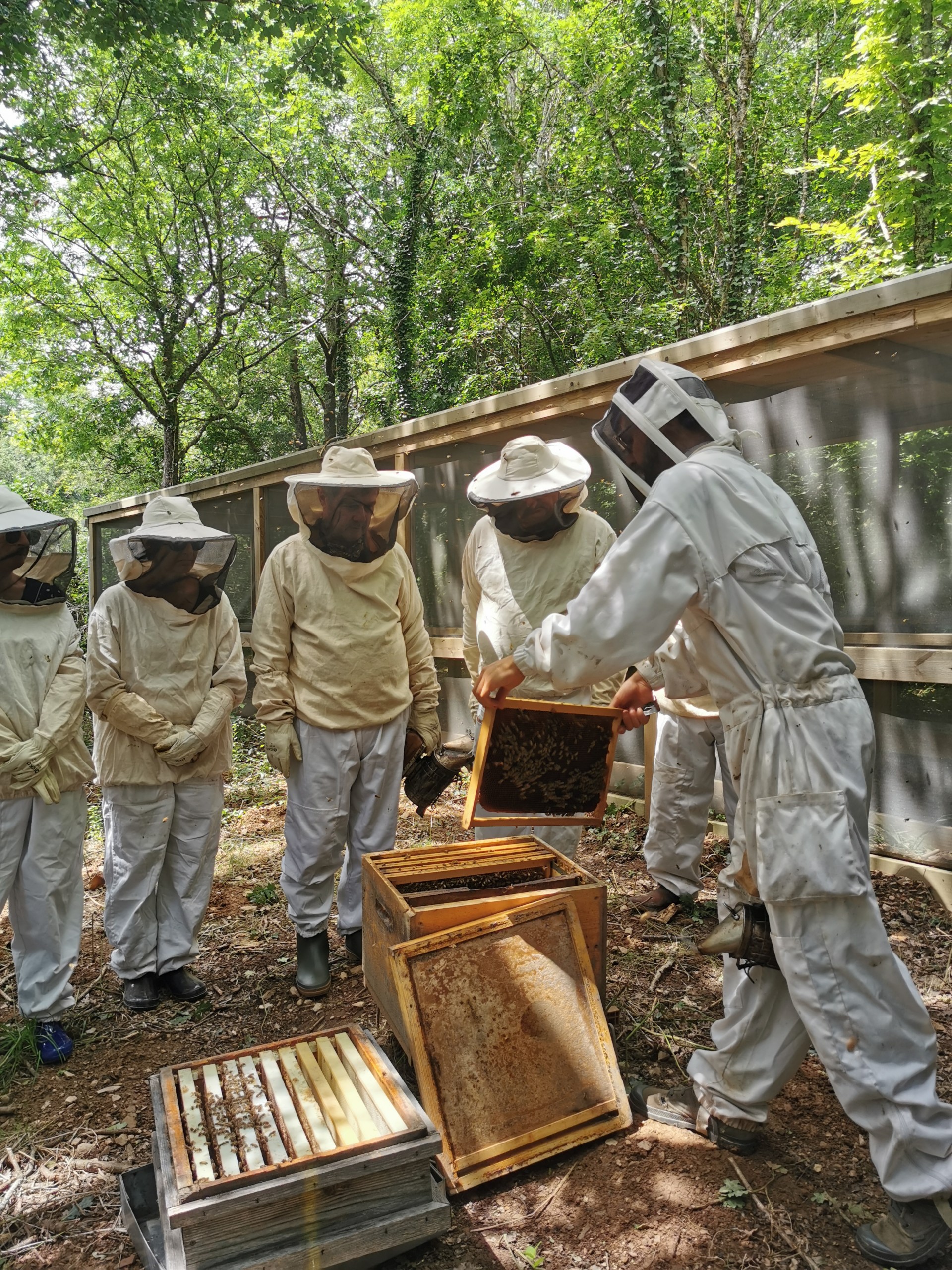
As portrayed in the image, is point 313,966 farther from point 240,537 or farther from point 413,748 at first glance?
point 240,537

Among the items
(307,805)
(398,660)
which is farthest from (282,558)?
(307,805)

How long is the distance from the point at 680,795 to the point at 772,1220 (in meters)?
2.03

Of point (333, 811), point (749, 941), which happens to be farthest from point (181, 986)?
point (749, 941)

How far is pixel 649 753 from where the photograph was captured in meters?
4.87

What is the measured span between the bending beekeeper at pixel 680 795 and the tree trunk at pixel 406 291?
427 inches

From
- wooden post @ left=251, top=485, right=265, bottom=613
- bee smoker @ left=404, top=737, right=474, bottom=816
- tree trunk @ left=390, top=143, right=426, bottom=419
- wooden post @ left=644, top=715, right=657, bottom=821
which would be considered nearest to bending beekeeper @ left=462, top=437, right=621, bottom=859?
bee smoker @ left=404, top=737, right=474, bottom=816

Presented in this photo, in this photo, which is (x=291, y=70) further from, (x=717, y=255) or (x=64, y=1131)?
(x=64, y=1131)

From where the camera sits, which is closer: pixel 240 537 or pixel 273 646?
pixel 273 646

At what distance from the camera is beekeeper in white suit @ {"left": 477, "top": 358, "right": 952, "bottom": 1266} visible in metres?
1.96

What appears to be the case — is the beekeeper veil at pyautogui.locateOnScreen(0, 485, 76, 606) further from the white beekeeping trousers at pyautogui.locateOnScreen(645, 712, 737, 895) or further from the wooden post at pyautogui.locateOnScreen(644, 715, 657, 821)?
the wooden post at pyautogui.locateOnScreen(644, 715, 657, 821)

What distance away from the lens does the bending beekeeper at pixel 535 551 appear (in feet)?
11.2

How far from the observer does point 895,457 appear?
3773mm

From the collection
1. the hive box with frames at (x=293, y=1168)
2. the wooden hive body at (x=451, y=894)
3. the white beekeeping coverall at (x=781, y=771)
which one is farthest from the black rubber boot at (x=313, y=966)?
the white beekeeping coverall at (x=781, y=771)

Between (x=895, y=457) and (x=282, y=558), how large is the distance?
2.76 meters
